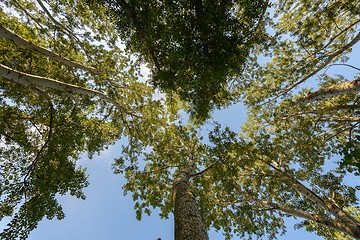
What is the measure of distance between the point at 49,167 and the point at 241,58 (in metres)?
7.40

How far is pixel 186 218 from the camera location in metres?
4.25

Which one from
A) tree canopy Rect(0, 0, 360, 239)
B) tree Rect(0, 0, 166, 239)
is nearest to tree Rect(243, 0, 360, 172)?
tree canopy Rect(0, 0, 360, 239)

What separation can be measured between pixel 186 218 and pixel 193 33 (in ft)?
14.4

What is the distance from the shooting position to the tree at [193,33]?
496 cm

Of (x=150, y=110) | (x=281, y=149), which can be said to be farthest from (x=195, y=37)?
(x=281, y=149)

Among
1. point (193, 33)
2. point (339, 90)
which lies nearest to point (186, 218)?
point (193, 33)

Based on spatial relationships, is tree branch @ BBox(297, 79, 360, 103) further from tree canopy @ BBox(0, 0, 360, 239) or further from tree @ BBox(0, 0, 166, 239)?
tree @ BBox(0, 0, 166, 239)

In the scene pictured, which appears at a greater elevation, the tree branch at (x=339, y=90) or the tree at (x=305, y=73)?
the tree at (x=305, y=73)

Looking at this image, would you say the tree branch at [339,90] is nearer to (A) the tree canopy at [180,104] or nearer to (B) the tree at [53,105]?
(A) the tree canopy at [180,104]

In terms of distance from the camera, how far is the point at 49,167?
726cm

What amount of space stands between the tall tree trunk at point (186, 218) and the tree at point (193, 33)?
3.10 metres

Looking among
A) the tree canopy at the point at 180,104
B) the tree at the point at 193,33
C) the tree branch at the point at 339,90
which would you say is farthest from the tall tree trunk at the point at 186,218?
the tree branch at the point at 339,90

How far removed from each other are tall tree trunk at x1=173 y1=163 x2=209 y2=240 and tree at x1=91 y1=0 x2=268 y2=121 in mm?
3103

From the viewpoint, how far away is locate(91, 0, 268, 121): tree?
16.3 feet
